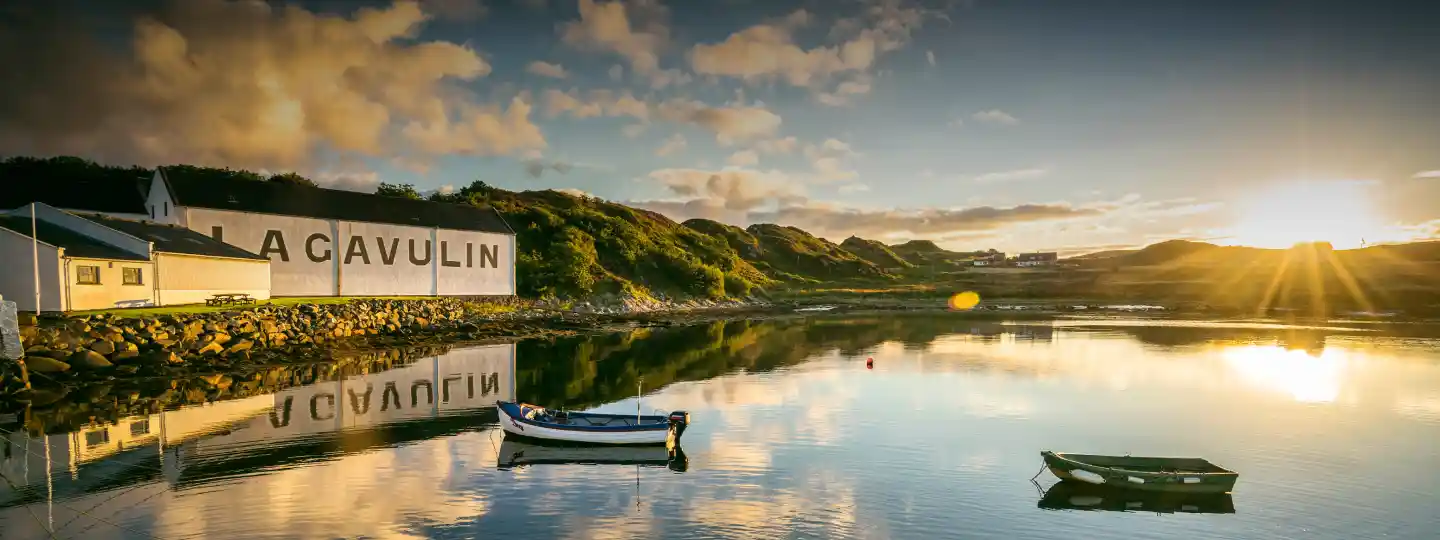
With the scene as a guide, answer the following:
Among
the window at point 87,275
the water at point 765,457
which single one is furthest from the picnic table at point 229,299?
the water at point 765,457

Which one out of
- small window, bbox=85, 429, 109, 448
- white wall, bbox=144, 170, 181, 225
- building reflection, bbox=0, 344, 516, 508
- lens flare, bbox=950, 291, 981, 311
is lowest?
lens flare, bbox=950, 291, 981, 311

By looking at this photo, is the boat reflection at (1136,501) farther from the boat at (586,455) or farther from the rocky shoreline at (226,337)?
the rocky shoreline at (226,337)

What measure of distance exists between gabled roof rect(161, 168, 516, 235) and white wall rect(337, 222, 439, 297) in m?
1.00

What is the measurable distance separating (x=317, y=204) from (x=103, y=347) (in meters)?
31.2

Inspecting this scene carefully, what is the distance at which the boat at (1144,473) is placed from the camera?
19297 mm

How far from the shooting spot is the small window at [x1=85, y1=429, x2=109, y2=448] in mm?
23172

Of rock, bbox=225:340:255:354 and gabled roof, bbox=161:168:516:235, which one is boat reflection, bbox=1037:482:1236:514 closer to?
rock, bbox=225:340:255:354

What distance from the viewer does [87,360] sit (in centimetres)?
3206

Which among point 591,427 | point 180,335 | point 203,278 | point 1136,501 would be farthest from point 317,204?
point 1136,501

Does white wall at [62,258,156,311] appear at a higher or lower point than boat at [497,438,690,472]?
higher

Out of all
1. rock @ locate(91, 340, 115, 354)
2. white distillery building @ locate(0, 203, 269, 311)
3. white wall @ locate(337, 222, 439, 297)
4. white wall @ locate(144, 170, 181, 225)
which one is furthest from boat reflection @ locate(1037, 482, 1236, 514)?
white wall @ locate(144, 170, 181, 225)

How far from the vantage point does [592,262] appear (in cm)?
10400

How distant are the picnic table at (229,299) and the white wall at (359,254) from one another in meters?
10.0

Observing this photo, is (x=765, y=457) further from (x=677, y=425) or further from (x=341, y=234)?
(x=341, y=234)
